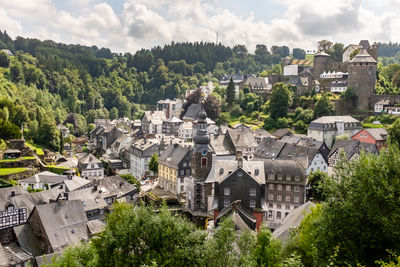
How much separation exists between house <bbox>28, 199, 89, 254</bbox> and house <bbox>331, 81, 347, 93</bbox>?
215 ft

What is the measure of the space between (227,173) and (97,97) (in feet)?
347

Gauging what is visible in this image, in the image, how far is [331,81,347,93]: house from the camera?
8206 centimetres

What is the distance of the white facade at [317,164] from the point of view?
48.4 metres

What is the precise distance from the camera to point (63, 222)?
35.2 meters

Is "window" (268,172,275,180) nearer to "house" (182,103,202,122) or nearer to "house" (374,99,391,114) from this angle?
"house" (374,99,391,114)

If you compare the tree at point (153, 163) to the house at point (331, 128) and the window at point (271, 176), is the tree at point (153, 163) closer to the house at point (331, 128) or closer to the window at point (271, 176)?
the window at point (271, 176)

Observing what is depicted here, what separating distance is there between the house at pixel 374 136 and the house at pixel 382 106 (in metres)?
10.6

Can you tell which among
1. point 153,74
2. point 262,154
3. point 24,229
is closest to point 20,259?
point 24,229

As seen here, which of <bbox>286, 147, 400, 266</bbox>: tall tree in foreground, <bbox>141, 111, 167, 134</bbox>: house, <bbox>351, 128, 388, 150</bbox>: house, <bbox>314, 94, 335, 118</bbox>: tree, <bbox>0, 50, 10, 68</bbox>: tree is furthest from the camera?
<bbox>0, 50, 10, 68</bbox>: tree

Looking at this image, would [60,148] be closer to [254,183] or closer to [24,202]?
[24,202]

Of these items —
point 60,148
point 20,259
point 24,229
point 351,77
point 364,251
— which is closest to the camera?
point 364,251

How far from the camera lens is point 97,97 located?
440ft

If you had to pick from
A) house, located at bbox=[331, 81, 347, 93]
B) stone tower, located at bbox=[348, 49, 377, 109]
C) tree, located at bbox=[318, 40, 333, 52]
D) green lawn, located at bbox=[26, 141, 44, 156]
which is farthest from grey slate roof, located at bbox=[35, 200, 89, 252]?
tree, located at bbox=[318, 40, 333, 52]

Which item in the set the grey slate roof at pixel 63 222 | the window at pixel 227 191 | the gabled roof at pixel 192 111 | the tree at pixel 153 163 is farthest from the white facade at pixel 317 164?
the gabled roof at pixel 192 111
